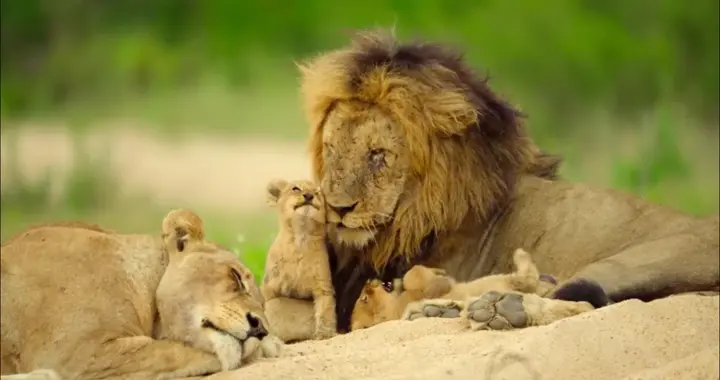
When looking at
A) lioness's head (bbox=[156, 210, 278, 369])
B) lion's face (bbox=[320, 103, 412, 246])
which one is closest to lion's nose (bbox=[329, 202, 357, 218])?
lion's face (bbox=[320, 103, 412, 246])

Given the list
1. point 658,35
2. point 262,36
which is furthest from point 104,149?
point 658,35

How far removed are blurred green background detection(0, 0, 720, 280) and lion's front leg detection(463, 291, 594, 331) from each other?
135 centimetres

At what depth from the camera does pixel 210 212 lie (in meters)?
6.68

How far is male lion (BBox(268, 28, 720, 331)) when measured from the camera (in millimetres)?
4852

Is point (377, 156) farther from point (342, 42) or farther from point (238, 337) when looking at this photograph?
point (342, 42)

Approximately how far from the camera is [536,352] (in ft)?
12.5

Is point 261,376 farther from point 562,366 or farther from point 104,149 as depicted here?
point 104,149

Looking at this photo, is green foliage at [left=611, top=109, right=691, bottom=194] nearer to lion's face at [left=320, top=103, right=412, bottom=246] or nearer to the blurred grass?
the blurred grass

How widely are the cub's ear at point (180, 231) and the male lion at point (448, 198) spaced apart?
31.7 inches

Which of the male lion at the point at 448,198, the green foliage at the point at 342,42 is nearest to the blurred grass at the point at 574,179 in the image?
the green foliage at the point at 342,42

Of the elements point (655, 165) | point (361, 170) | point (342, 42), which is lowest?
point (361, 170)

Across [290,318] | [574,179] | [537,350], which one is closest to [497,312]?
[537,350]

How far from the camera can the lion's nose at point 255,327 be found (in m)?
3.72

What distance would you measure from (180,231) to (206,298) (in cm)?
25
